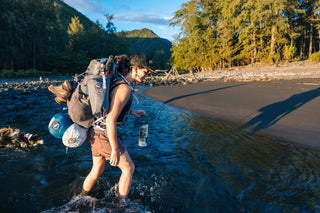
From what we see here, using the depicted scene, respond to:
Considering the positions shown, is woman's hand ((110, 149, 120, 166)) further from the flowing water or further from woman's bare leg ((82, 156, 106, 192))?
the flowing water

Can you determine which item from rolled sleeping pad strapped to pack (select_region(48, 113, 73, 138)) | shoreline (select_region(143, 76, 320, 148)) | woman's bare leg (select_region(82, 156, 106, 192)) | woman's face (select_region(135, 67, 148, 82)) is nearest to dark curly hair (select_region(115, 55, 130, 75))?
woman's face (select_region(135, 67, 148, 82))

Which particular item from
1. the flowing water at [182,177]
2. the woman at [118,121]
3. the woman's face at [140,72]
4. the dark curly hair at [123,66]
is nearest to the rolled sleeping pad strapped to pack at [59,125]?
the woman at [118,121]

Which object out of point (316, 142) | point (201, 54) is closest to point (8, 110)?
point (316, 142)

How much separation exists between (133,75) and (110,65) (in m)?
0.37

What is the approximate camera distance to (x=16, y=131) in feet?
17.9

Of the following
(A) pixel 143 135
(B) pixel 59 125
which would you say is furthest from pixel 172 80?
(B) pixel 59 125

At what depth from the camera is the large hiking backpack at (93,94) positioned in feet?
7.06

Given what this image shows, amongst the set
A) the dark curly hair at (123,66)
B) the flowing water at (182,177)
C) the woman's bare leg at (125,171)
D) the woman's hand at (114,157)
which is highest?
the dark curly hair at (123,66)

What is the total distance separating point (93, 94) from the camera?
2164mm

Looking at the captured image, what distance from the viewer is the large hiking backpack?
2.15 meters

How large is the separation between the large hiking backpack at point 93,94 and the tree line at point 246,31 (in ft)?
107

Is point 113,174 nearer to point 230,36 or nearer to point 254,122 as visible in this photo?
point 254,122

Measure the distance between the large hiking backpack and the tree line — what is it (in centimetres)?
3265

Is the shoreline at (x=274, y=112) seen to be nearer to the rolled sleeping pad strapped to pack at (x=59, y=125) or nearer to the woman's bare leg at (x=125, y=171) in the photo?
the woman's bare leg at (x=125, y=171)
